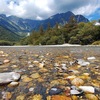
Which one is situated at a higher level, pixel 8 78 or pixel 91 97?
pixel 8 78

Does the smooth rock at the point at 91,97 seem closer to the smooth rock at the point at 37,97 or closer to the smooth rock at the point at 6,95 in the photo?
the smooth rock at the point at 37,97

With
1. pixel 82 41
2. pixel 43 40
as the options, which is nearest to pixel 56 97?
pixel 82 41

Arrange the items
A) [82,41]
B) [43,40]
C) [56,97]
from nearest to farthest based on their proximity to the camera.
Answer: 1. [56,97]
2. [82,41]
3. [43,40]

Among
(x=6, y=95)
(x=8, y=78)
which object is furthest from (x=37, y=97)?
(x=8, y=78)

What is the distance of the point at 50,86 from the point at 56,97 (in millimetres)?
627

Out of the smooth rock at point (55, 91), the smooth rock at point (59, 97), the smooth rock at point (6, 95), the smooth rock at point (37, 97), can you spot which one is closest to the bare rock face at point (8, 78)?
the smooth rock at point (6, 95)

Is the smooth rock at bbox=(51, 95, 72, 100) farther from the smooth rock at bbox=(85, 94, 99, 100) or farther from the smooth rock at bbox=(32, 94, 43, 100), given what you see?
the smooth rock at bbox=(85, 94, 99, 100)

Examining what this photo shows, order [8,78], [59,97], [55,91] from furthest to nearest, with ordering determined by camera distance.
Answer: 1. [8,78]
2. [55,91]
3. [59,97]

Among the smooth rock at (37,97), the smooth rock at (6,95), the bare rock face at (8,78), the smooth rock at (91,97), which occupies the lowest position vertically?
the smooth rock at (37,97)

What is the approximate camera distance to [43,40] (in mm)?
73125

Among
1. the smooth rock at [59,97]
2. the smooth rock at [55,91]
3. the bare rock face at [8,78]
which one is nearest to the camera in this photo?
the smooth rock at [59,97]

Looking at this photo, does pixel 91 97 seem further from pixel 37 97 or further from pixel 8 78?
pixel 8 78

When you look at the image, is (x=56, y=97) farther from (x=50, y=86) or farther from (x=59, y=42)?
(x=59, y=42)

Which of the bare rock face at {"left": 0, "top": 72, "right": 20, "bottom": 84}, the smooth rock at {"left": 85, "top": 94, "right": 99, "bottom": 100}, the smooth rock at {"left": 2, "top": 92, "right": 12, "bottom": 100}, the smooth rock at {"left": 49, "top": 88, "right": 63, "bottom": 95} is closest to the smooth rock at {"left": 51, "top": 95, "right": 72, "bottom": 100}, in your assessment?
the smooth rock at {"left": 49, "top": 88, "right": 63, "bottom": 95}
